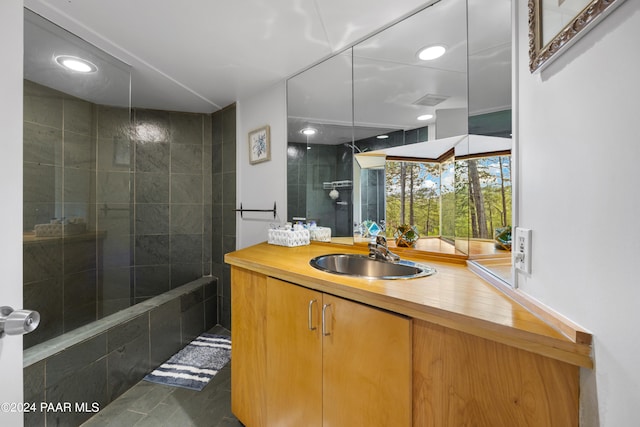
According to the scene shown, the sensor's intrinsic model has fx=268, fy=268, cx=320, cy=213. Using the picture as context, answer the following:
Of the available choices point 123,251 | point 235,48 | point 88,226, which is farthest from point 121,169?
point 235,48

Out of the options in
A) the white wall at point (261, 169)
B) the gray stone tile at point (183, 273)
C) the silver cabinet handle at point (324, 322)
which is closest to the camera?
the silver cabinet handle at point (324, 322)

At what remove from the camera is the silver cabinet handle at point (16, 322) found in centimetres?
55

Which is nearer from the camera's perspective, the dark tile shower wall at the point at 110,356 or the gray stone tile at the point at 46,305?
the dark tile shower wall at the point at 110,356

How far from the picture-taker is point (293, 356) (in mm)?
1180

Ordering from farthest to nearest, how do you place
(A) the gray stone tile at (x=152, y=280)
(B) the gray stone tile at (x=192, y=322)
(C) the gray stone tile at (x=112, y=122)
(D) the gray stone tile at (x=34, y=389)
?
(A) the gray stone tile at (x=152, y=280) < (B) the gray stone tile at (x=192, y=322) < (C) the gray stone tile at (x=112, y=122) < (D) the gray stone tile at (x=34, y=389)

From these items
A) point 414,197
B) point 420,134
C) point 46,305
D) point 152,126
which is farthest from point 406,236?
point 152,126

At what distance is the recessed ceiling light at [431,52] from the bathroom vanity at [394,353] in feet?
3.62

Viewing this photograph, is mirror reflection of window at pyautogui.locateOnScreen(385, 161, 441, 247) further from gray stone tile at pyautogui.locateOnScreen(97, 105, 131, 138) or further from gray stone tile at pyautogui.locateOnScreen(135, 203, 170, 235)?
gray stone tile at pyautogui.locateOnScreen(135, 203, 170, 235)

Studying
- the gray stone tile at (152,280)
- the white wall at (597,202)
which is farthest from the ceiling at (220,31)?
the gray stone tile at (152,280)

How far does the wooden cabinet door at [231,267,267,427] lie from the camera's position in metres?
1.35

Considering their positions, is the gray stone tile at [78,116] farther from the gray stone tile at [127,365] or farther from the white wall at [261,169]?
the gray stone tile at [127,365]

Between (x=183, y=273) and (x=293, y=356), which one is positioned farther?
(x=183, y=273)

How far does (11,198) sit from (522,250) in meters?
1.33

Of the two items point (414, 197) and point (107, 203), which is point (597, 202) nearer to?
point (414, 197)
